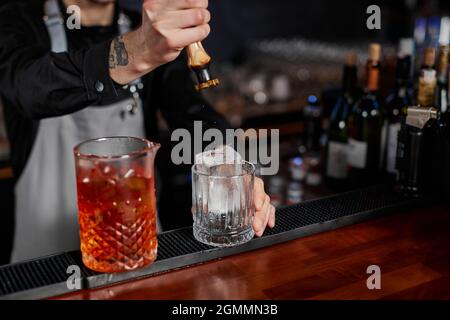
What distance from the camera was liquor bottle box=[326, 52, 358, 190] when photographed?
1828mm

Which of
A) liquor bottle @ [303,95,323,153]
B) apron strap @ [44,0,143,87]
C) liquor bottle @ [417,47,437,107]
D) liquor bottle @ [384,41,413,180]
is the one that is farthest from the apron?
liquor bottle @ [417,47,437,107]

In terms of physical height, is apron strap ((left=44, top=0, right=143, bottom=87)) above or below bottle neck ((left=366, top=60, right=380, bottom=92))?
above

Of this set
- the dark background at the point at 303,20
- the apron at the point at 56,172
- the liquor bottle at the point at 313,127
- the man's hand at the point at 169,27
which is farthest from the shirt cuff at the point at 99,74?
the dark background at the point at 303,20

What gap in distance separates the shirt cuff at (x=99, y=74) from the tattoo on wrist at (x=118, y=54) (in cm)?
1

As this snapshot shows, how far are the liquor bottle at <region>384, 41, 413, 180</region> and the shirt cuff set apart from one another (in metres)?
0.81

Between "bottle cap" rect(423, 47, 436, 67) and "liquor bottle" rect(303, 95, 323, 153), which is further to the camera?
"liquor bottle" rect(303, 95, 323, 153)

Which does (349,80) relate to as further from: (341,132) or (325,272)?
(325,272)

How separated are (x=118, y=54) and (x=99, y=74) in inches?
3.1

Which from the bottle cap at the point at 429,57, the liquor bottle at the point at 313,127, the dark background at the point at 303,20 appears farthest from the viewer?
the dark background at the point at 303,20

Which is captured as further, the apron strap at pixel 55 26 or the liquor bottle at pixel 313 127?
the liquor bottle at pixel 313 127

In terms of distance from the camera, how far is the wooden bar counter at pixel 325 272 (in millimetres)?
1094

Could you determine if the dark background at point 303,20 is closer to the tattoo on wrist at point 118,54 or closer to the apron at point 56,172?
the apron at point 56,172

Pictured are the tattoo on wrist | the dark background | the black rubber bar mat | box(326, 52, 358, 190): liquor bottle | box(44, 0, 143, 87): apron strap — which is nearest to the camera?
the black rubber bar mat

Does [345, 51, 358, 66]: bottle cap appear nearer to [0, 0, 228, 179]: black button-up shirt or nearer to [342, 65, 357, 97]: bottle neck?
[342, 65, 357, 97]: bottle neck
